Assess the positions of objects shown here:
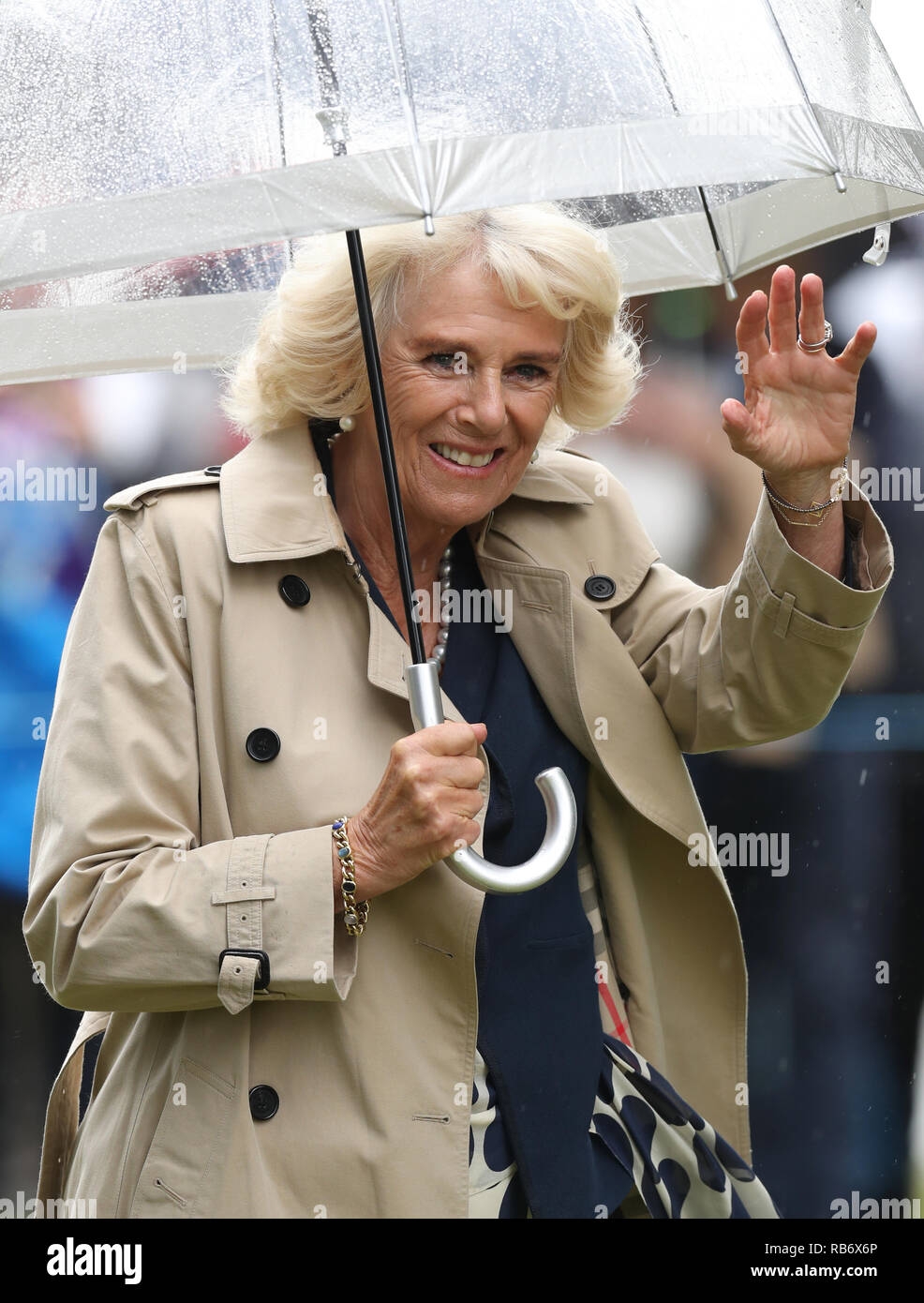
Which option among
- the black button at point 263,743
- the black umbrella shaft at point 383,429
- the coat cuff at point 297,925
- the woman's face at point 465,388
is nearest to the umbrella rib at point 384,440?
the black umbrella shaft at point 383,429

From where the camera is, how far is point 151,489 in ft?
7.35

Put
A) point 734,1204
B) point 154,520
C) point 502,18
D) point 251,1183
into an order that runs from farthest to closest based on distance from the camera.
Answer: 1. point 734,1204
2. point 154,520
3. point 251,1183
4. point 502,18

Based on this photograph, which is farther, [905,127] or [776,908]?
[776,908]

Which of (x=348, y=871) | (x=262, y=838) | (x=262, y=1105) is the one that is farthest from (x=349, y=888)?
(x=262, y=1105)

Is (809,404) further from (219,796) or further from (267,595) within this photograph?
(219,796)

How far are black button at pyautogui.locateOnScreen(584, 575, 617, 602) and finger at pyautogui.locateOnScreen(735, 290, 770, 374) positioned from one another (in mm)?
482

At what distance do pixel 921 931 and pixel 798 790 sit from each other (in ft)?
1.83

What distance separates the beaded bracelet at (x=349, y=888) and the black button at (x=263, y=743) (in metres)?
0.14

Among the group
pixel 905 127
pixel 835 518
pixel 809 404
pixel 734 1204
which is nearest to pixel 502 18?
pixel 905 127

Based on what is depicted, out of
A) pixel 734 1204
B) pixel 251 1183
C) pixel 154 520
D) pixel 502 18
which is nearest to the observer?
pixel 502 18

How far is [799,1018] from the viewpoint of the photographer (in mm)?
4457

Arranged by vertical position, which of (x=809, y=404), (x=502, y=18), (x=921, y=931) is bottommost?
(x=921, y=931)

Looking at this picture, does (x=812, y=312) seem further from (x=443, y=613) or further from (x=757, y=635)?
(x=443, y=613)

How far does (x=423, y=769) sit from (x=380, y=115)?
850mm
